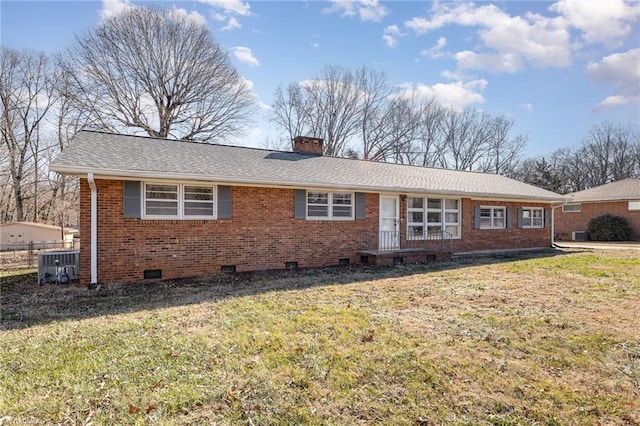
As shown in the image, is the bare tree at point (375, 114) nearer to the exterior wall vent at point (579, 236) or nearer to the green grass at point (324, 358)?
the exterior wall vent at point (579, 236)

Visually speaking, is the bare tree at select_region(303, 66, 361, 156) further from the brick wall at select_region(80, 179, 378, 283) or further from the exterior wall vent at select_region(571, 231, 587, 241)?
the brick wall at select_region(80, 179, 378, 283)

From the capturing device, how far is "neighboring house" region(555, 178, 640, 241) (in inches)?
832

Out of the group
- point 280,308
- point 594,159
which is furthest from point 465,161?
point 280,308

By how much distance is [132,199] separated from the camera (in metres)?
8.18

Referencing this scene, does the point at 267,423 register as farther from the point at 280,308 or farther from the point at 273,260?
the point at 273,260

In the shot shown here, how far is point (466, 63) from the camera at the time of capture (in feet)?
52.2

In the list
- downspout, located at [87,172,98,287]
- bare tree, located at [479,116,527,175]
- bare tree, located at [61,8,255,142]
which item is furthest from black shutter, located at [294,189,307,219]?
bare tree, located at [479,116,527,175]

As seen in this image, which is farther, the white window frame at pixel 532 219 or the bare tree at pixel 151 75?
the bare tree at pixel 151 75

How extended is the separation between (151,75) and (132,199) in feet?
59.3

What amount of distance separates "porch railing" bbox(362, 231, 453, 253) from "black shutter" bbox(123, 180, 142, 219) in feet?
21.6

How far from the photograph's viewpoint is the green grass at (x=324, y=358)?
2857mm

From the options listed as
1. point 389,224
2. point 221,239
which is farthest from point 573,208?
point 221,239

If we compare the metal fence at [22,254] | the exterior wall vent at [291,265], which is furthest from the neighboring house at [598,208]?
the metal fence at [22,254]

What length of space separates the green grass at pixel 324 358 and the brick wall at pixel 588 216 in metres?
19.4
